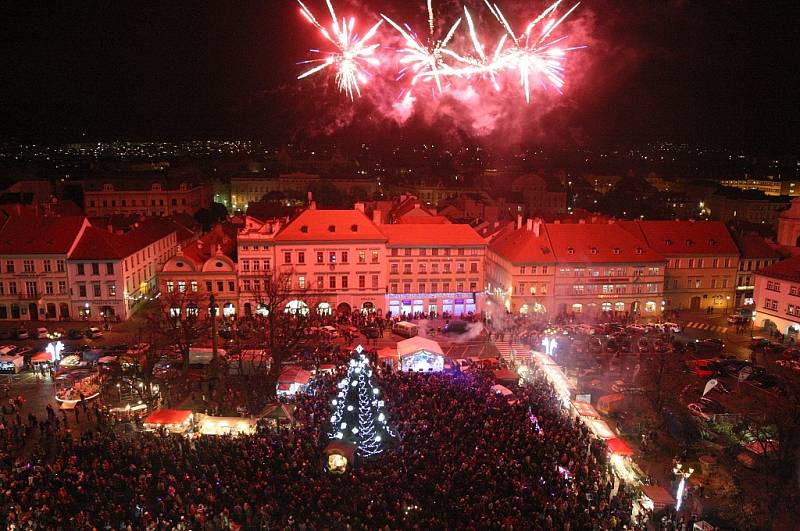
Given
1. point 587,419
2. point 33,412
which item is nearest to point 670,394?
point 587,419

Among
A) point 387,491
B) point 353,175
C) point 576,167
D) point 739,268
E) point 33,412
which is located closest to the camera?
point 387,491

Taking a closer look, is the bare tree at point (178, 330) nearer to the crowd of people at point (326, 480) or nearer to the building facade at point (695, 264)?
the crowd of people at point (326, 480)

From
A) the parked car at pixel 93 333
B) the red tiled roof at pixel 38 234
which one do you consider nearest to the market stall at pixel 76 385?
the parked car at pixel 93 333

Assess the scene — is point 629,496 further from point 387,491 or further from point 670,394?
point 670,394

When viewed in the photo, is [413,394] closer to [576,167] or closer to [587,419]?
[587,419]

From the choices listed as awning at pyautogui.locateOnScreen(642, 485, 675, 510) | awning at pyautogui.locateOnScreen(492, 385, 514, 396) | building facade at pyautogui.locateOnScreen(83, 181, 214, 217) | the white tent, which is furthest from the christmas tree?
building facade at pyautogui.locateOnScreen(83, 181, 214, 217)

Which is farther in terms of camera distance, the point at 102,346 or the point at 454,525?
the point at 102,346

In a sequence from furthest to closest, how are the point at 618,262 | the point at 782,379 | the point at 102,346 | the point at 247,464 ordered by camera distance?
the point at 618,262 → the point at 102,346 → the point at 782,379 → the point at 247,464

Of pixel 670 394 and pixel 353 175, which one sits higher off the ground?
pixel 353 175
